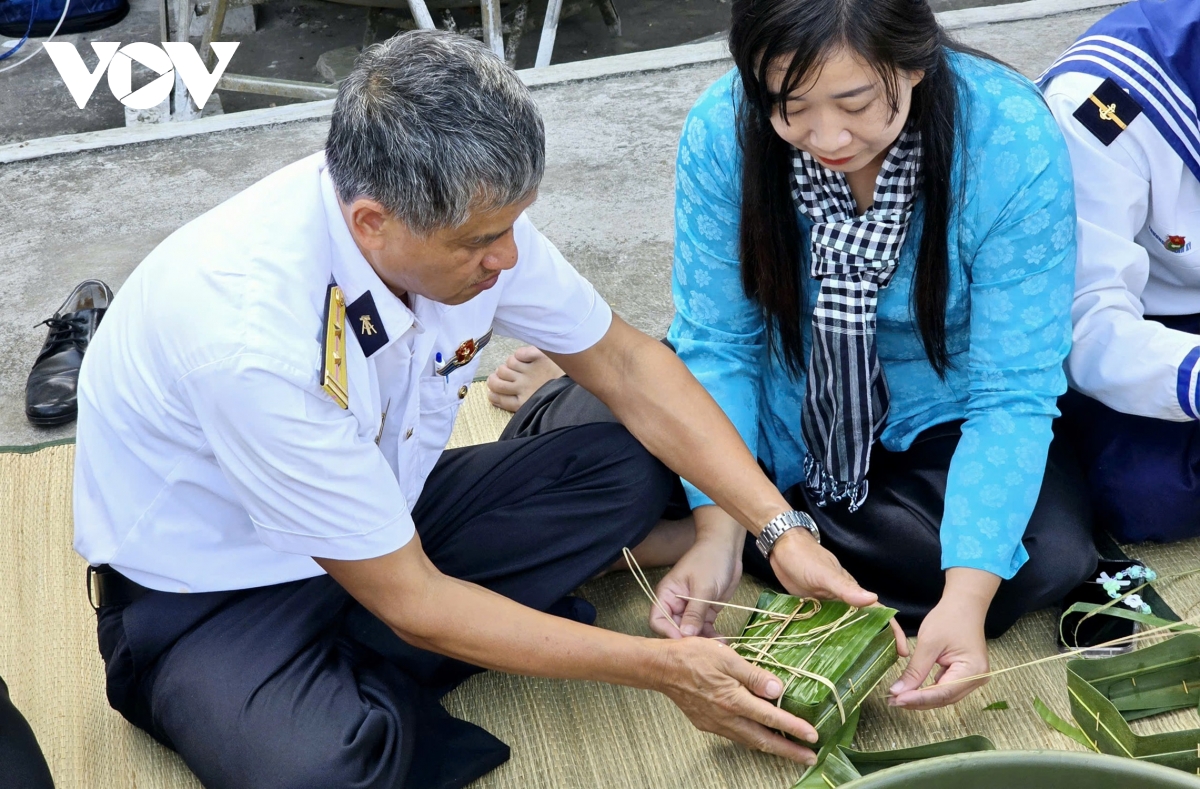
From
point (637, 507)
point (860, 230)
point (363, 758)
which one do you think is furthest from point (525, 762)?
point (860, 230)

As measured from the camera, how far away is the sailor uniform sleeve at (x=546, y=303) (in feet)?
6.03

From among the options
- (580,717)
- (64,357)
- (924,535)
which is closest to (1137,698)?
(924,535)

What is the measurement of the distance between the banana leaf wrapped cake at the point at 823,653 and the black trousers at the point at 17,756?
98 centimetres

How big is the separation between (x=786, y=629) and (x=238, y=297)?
3.10 feet

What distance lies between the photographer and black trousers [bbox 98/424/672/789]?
1674 mm

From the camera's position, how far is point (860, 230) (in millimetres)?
1835

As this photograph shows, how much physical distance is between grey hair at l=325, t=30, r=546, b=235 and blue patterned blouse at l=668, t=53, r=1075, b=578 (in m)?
0.63

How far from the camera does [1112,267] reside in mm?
1945

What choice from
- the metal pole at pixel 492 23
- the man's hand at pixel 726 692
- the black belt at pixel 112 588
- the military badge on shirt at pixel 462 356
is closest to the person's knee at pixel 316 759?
the black belt at pixel 112 588

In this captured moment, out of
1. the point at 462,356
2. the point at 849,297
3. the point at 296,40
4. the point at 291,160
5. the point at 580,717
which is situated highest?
the point at 849,297

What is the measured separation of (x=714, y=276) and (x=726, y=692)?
0.74m

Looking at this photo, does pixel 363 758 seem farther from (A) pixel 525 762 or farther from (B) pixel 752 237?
(B) pixel 752 237

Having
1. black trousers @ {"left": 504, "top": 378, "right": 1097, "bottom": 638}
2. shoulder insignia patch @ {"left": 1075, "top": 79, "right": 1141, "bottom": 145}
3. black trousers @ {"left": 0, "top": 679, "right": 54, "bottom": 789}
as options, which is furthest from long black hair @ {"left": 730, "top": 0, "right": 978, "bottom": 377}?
black trousers @ {"left": 0, "top": 679, "right": 54, "bottom": 789}

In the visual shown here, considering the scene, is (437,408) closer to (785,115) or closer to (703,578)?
(703,578)
